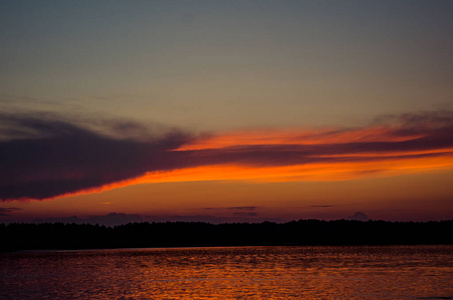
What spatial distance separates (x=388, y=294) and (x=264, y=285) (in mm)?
14598

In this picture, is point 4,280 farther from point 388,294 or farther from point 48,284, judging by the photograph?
point 388,294

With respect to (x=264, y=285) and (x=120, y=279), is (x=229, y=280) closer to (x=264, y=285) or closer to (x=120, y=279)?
(x=264, y=285)

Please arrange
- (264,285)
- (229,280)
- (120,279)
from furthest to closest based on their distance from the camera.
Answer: (120,279), (229,280), (264,285)

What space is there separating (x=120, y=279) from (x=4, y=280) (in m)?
16.7

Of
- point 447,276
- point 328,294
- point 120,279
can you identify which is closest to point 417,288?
point 328,294

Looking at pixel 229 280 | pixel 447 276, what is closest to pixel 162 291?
pixel 229 280

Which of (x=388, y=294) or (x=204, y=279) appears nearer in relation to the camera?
(x=388, y=294)

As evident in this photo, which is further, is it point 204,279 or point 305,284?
point 204,279

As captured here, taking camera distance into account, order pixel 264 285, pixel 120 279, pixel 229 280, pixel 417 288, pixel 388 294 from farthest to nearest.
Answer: pixel 120 279 < pixel 229 280 < pixel 264 285 < pixel 417 288 < pixel 388 294

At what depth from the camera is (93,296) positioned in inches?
2120

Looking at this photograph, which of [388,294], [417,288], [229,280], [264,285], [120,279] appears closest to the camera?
[388,294]

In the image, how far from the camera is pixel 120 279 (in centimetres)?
7575

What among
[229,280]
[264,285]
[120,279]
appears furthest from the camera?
[120,279]

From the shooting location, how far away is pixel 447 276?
69000 millimetres
